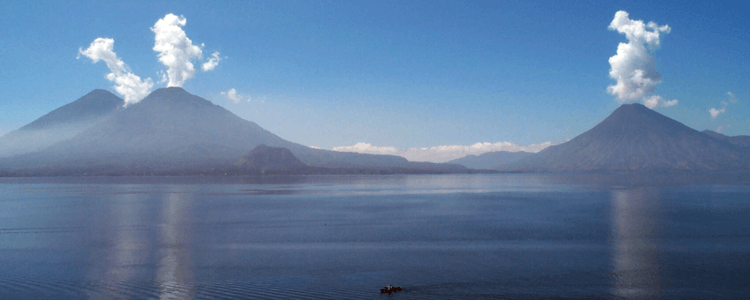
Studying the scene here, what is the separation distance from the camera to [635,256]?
56.2ft

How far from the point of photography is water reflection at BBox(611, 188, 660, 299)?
12.5 metres

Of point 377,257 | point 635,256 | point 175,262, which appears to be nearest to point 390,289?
point 377,257

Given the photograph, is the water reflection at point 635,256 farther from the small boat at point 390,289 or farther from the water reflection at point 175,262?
the water reflection at point 175,262

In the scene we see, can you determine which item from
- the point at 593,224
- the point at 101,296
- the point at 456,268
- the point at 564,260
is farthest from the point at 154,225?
the point at 593,224

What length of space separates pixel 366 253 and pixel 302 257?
8.11 ft

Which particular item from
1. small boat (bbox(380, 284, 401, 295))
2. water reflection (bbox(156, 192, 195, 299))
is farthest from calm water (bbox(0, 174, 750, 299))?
small boat (bbox(380, 284, 401, 295))

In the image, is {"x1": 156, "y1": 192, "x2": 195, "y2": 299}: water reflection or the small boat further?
{"x1": 156, "y1": 192, "x2": 195, "y2": 299}: water reflection

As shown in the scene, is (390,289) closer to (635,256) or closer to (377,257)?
(377,257)

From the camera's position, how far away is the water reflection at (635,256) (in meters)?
12.5

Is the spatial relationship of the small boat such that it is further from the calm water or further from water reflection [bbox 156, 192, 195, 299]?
water reflection [bbox 156, 192, 195, 299]

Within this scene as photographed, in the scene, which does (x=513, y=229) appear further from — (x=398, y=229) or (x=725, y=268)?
(x=725, y=268)

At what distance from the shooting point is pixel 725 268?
14.9 m

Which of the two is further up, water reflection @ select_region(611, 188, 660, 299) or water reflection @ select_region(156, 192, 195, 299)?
water reflection @ select_region(611, 188, 660, 299)

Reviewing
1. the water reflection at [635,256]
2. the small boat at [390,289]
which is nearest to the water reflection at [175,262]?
the small boat at [390,289]
